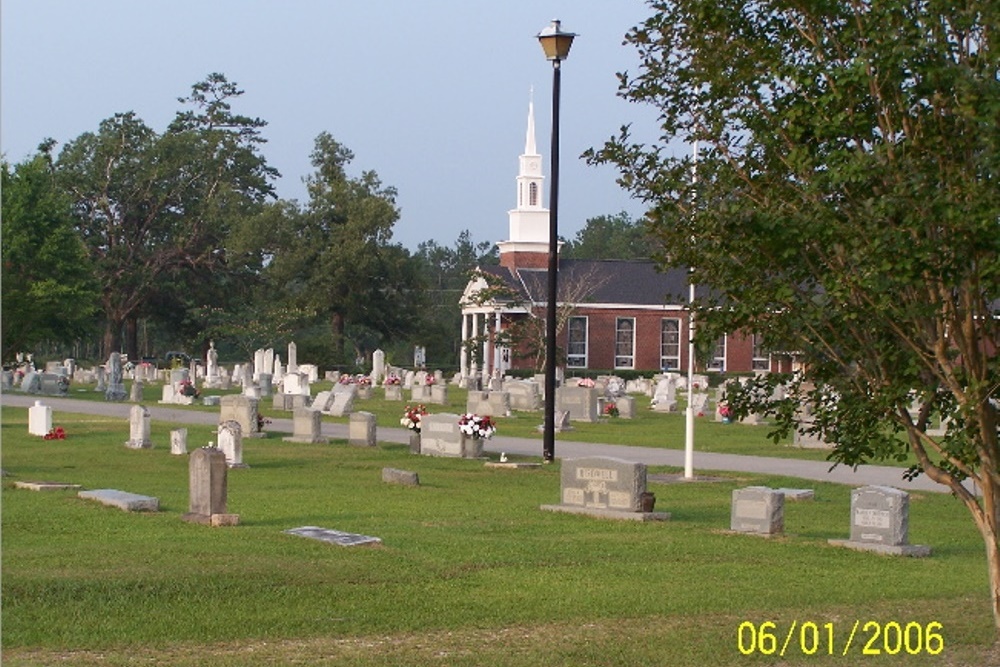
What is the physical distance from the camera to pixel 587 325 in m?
79.8

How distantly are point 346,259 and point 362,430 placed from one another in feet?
162

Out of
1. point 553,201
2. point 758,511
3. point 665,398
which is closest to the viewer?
point 758,511

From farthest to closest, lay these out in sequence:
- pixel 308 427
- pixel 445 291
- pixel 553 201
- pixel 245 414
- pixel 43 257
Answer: pixel 445 291, pixel 43 257, pixel 245 414, pixel 308 427, pixel 553 201

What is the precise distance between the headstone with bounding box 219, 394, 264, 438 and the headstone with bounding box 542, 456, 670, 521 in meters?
13.9

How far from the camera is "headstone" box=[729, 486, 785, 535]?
17.2m

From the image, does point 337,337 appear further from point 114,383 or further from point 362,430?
point 362,430

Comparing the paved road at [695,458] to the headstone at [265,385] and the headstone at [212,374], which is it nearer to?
the headstone at [265,385]

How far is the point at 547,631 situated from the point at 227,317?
227 feet

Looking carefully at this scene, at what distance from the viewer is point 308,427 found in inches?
1229

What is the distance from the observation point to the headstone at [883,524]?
16.0 meters

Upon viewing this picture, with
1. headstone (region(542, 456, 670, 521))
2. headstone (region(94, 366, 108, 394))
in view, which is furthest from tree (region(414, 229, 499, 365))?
headstone (region(542, 456, 670, 521))

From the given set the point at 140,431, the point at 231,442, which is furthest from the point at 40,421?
the point at 231,442

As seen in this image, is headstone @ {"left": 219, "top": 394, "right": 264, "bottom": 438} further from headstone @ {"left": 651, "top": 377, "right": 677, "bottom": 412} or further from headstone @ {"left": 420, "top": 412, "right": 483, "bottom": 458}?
headstone @ {"left": 651, "top": 377, "right": 677, "bottom": 412}
